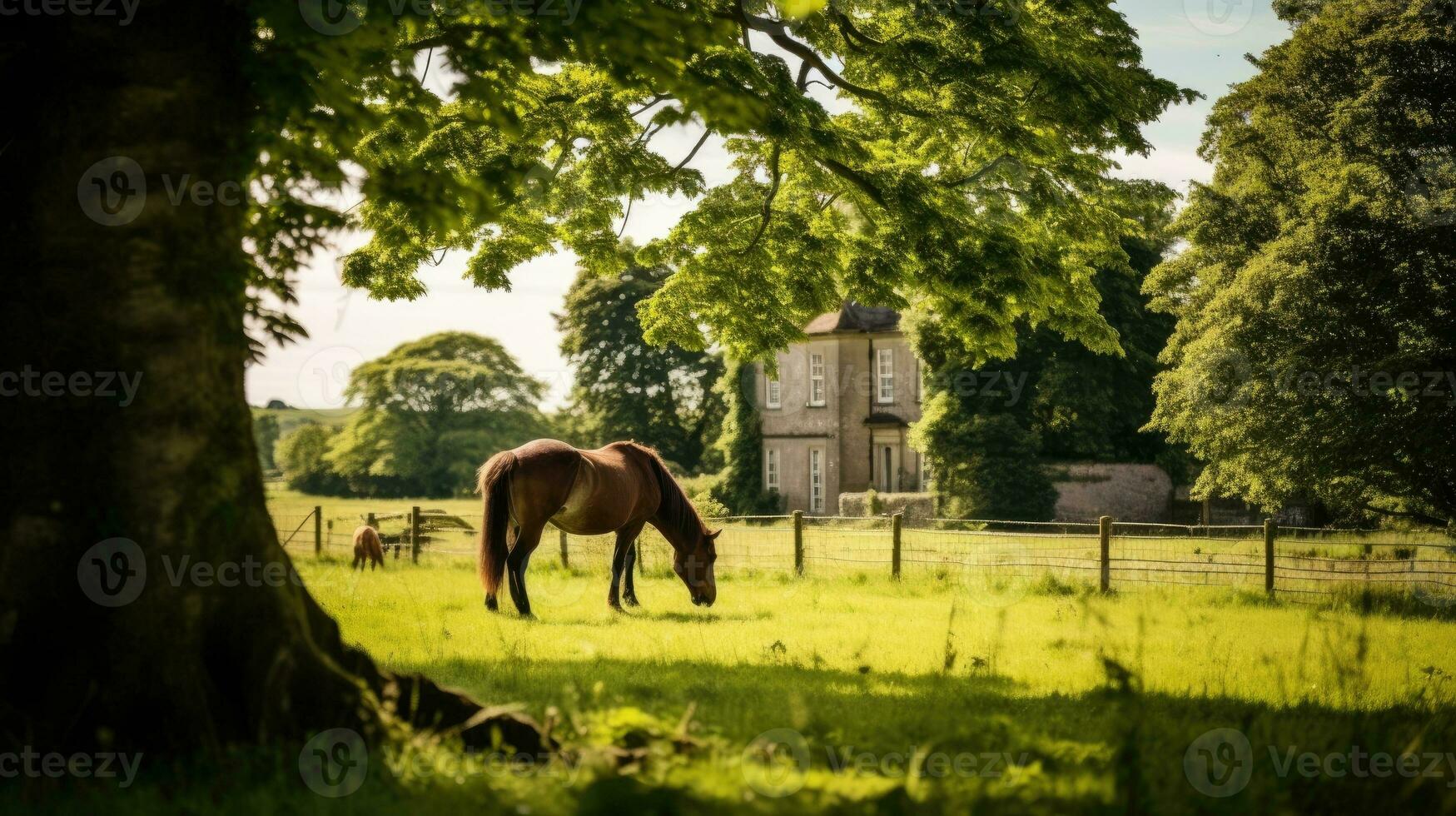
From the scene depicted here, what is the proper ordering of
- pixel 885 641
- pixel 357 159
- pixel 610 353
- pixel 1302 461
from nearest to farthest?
pixel 357 159
pixel 885 641
pixel 1302 461
pixel 610 353

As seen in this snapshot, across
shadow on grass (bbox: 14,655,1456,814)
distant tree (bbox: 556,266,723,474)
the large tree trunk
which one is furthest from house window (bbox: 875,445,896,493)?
the large tree trunk

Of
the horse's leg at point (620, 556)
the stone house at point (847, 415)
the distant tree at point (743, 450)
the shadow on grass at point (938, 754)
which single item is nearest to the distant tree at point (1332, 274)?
the horse's leg at point (620, 556)

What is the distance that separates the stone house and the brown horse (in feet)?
103

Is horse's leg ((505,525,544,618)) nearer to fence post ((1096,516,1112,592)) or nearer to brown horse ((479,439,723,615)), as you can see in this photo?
brown horse ((479,439,723,615))

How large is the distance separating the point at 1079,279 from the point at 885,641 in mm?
6157

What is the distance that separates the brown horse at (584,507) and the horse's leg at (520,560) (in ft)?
0.03

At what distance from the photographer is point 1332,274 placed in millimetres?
20016

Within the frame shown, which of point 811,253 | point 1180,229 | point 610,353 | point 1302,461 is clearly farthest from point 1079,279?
point 610,353

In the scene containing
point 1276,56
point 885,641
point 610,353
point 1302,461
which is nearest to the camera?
point 885,641

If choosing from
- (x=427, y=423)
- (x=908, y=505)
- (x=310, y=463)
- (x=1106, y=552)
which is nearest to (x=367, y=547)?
(x=1106, y=552)

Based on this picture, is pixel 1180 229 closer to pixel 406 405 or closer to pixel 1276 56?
pixel 1276 56

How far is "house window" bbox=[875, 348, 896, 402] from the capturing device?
46.7 m

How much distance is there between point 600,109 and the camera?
12188 millimetres

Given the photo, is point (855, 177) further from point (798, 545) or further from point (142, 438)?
point (142, 438)
